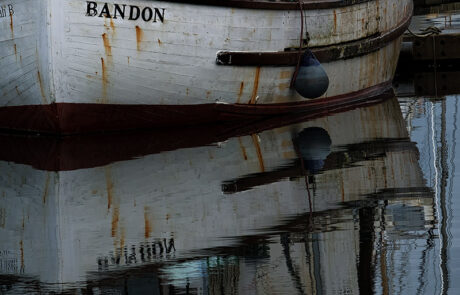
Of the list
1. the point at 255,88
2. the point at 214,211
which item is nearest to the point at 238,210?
the point at 214,211

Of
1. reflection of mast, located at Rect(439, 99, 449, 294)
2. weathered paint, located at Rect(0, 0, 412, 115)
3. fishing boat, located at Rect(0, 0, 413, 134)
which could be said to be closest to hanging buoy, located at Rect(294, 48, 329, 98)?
fishing boat, located at Rect(0, 0, 413, 134)

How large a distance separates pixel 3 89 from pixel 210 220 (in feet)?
18.8

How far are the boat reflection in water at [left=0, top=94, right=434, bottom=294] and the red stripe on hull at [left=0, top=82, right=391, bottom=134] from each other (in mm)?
229

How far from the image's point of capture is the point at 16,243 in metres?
7.60

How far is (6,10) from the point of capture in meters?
12.5

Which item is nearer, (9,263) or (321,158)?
(9,263)

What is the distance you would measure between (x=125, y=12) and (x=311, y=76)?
110 inches

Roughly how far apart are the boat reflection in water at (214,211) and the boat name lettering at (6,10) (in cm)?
148

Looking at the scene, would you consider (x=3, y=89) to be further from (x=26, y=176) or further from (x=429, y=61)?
(x=429, y=61)

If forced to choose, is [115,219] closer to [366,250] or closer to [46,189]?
[46,189]

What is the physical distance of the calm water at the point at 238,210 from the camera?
6348mm

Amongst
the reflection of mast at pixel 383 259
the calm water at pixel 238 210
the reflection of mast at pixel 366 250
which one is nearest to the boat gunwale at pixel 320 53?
the calm water at pixel 238 210

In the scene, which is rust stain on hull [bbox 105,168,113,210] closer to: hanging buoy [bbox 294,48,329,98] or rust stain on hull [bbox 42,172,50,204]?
rust stain on hull [bbox 42,172,50,204]

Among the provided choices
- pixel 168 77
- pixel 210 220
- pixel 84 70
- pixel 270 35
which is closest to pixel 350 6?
pixel 270 35
